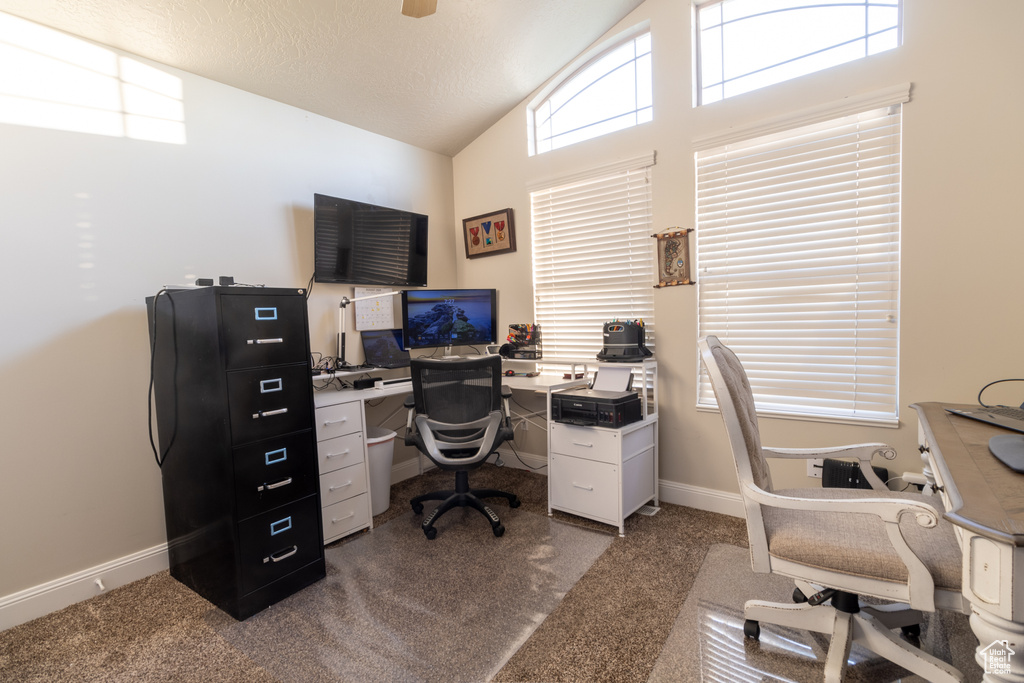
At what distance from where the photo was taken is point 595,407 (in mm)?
2480

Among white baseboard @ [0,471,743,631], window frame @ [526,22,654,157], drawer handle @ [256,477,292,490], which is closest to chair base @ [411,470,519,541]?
drawer handle @ [256,477,292,490]

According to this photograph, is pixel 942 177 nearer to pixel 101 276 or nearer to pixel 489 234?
pixel 489 234

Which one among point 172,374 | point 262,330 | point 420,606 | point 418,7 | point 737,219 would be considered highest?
point 418,7

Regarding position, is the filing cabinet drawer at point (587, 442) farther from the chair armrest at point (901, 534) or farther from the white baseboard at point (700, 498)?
the chair armrest at point (901, 534)

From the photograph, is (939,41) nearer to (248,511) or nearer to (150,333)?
(248,511)

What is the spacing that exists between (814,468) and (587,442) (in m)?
1.16

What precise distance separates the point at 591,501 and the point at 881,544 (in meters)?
1.46

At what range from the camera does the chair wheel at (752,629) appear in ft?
5.35

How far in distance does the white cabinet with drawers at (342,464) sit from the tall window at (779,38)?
2.66 metres

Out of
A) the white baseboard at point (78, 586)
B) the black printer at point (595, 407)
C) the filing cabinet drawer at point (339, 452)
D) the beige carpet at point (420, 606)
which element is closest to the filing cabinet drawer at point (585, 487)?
the beige carpet at point (420, 606)

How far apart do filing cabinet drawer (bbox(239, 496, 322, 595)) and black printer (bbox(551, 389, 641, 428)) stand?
1334mm

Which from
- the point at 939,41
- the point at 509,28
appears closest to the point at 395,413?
the point at 509,28

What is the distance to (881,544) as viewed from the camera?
4.05ft

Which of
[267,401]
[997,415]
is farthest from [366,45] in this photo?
[997,415]
